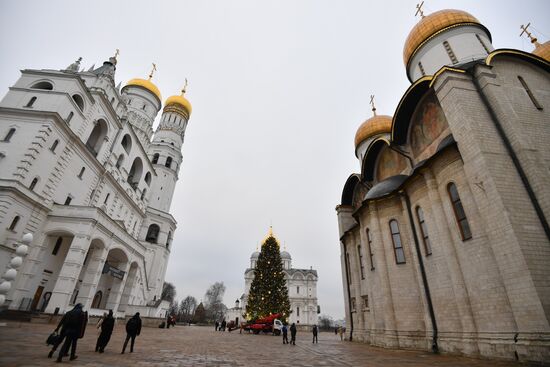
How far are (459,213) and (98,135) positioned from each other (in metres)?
30.7

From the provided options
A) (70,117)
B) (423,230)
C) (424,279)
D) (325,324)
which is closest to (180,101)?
(70,117)

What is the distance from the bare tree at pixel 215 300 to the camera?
301 feet

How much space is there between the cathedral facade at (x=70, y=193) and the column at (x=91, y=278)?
69 millimetres

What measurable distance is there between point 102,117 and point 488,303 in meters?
31.2

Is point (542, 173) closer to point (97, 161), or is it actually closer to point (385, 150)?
point (385, 150)

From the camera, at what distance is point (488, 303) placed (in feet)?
33.0

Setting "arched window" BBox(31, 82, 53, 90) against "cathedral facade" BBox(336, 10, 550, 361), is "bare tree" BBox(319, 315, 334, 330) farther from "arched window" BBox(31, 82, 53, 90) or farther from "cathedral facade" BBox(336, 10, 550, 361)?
"arched window" BBox(31, 82, 53, 90)

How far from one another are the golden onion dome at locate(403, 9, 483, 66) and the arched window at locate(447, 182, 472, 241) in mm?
13051

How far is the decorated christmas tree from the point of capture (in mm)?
35156

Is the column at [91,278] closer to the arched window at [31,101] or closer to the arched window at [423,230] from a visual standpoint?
the arched window at [31,101]

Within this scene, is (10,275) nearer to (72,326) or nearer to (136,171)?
(72,326)

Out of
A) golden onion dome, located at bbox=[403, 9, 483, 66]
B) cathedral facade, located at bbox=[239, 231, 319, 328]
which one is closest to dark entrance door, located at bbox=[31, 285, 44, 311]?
golden onion dome, located at bbox=[403, 9, 483, 66]

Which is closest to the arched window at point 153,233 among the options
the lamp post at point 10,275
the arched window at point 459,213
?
the lamp post at point 10,275

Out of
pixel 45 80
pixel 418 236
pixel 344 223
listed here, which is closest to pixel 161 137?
pixel 45 80
